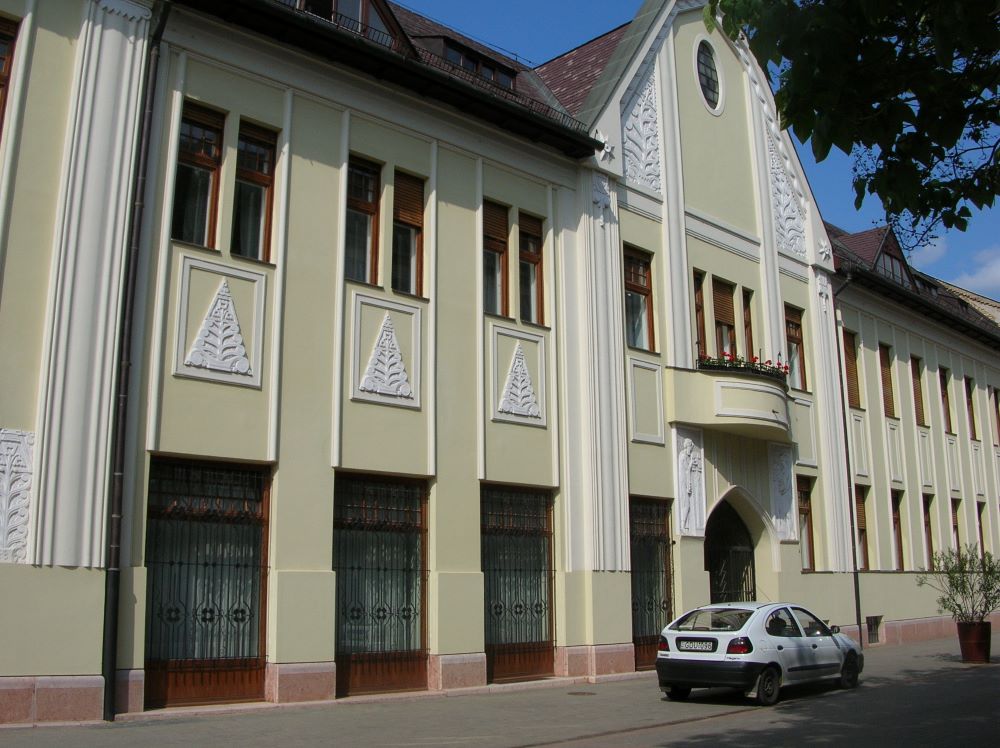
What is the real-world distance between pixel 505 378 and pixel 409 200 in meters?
3.29

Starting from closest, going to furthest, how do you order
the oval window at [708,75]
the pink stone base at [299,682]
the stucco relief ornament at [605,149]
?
the pink stone base at [299,682] < the stucco relief ornament at [605,149] < the oval window at [708,75]

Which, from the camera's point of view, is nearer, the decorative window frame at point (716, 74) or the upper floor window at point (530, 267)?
the upper floor window at point (530, 267)

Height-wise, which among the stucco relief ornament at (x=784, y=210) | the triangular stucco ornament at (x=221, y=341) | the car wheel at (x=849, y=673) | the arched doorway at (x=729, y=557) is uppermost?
the stucco relief ornament at (x=784, y=210)

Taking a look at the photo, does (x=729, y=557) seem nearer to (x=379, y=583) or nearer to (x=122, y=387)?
(x=379, y=583)

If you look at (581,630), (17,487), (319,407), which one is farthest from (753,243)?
(17,487)

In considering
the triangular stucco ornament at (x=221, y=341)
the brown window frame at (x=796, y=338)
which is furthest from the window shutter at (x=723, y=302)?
the triangular stucco ornament at (x=221, y=341)

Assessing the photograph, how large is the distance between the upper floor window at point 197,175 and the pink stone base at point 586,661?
880cm

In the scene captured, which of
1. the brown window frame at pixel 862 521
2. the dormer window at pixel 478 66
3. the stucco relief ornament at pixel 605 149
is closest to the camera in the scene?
the dormer window at pixel 478 66

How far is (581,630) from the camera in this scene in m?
17.3

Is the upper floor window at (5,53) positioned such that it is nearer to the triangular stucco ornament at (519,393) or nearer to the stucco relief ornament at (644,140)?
the triangular stucco ornament at (519,393)

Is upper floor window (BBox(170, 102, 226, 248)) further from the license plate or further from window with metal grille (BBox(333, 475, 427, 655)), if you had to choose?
the license plate

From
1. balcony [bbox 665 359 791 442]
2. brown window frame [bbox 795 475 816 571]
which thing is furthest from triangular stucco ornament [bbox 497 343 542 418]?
brown window frame [bbox 795 475 816 571]

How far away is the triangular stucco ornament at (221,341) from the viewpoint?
13117 millimetres

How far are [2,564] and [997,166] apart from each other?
33.9ft
